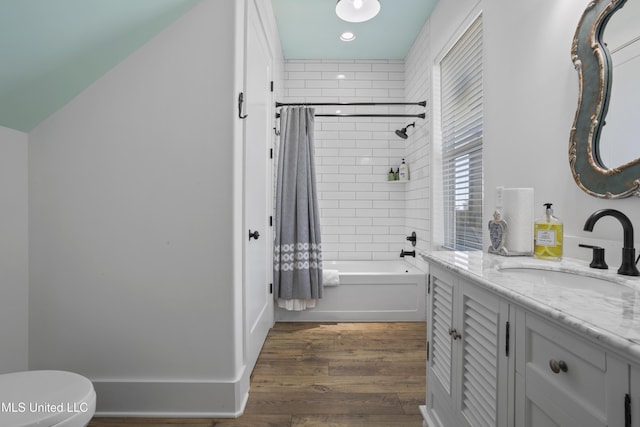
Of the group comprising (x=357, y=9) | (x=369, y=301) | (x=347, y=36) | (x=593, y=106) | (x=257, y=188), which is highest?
(x=347, y=36)

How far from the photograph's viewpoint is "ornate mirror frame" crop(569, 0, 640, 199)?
1082 mm

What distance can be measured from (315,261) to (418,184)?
1269 millimetres

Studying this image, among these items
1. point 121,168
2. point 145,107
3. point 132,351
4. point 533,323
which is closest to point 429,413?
point 533,323

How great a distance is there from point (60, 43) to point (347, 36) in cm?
248

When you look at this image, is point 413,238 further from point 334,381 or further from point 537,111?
point 537,111

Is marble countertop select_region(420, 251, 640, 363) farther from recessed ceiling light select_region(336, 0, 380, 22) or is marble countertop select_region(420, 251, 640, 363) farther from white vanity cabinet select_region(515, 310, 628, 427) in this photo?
recessed ceiling light select_region(336, 0, 380, 22)

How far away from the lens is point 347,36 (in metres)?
3.10

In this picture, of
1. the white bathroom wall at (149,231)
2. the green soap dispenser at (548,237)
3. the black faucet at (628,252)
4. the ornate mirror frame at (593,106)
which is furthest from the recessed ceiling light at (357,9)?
the black faucet at (628,252)

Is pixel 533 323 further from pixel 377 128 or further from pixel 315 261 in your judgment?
pixel 377 128

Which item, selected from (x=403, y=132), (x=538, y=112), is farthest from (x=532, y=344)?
(x=403, y=132)

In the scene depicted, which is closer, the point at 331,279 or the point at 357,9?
the point at 357,9

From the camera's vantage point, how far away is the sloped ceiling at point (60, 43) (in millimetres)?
1099

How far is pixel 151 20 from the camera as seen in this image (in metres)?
1.45

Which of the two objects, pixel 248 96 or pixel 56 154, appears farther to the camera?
pixel 248 96
